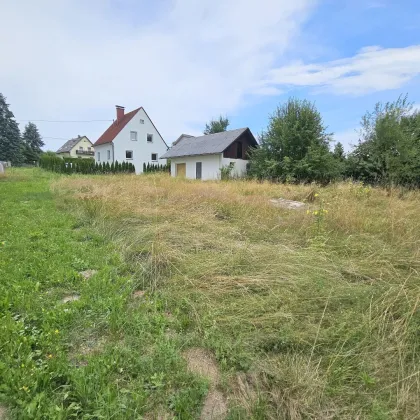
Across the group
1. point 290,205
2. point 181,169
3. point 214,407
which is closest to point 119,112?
point 181,169

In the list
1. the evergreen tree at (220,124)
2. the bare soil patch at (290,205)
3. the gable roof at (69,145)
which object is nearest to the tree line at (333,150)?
the bare soil patch at (290,205)

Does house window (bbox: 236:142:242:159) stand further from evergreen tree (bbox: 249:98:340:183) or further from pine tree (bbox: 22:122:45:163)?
pine tree (bbox: 22:122:45:163)

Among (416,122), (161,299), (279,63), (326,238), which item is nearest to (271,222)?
(326,238)

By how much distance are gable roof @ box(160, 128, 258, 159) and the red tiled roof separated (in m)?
6.81

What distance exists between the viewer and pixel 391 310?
1944 millimetres

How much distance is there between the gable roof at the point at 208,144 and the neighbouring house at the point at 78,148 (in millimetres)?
29381

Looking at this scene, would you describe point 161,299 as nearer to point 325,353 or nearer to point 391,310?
point 325,353

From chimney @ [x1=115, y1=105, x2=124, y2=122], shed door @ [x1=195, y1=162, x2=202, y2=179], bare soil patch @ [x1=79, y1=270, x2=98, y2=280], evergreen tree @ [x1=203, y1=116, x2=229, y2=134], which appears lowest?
bare soil patch @ [x1=79, y1=270, x2=98, y2=280]

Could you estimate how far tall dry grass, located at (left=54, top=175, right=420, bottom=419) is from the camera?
1393 millimetres

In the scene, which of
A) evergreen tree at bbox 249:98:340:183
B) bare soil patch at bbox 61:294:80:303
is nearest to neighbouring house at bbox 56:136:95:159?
evergreen tree at bbox 249:98:340:183

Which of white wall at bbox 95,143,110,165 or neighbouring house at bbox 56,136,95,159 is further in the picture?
neighbouring house at bbox 56,136,95,159

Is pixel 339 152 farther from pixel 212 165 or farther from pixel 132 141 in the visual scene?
pixel 132 141

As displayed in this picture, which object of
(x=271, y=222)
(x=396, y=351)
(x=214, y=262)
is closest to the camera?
(x=396, y=351)

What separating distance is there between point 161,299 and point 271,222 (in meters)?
2.81
